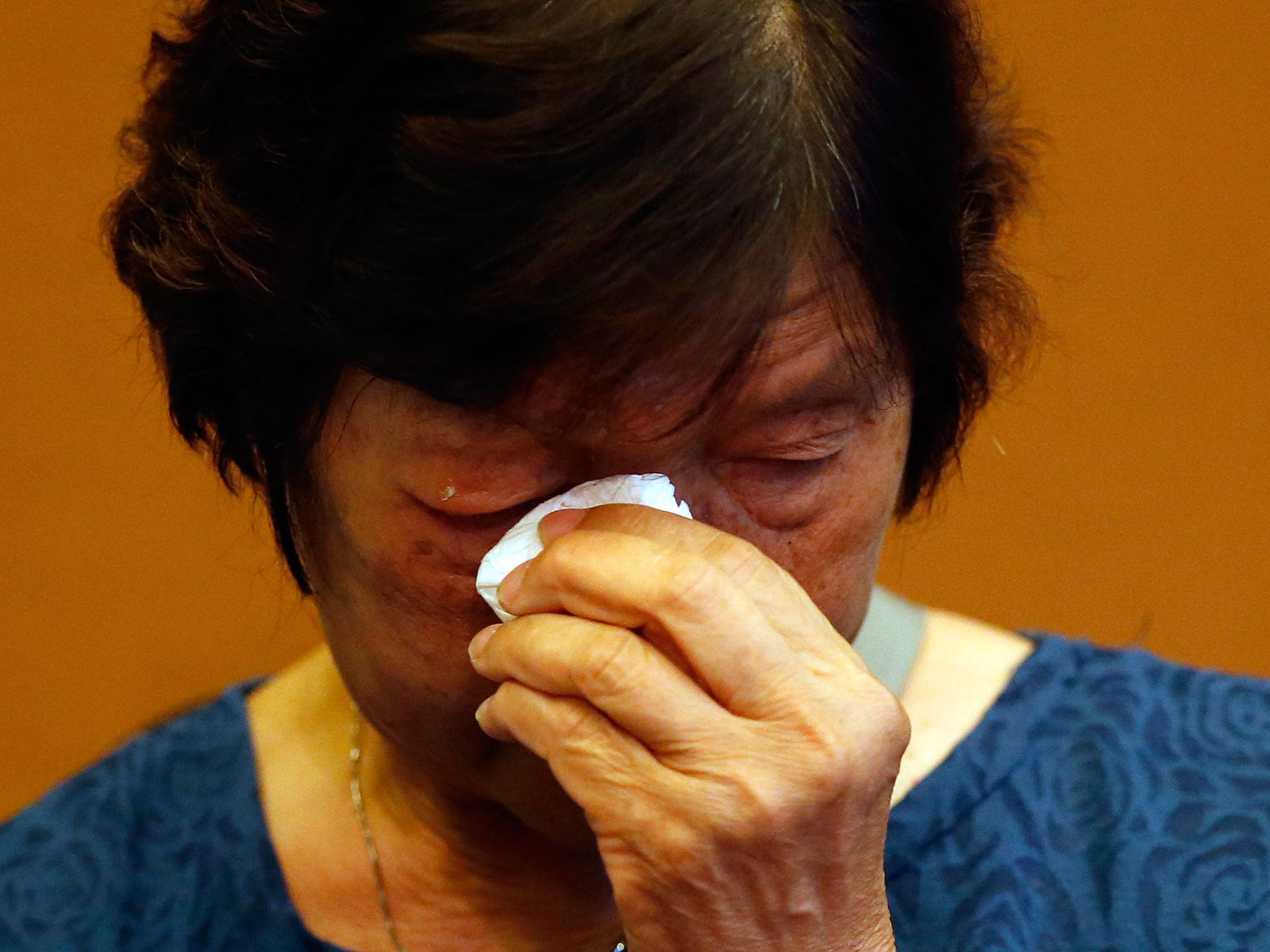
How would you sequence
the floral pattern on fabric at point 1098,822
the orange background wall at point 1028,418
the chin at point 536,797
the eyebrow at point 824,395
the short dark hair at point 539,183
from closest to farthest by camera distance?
1. the short dark hair at point 539,183
2. the eyebrow at point 824,395
3. the chin at point 536,797
4. the floral pattern on fabric at point 1098,822
5. the orange background wall at point 1028,418

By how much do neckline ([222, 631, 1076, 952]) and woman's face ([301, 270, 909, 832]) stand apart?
252mm

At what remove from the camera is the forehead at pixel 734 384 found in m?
0.91

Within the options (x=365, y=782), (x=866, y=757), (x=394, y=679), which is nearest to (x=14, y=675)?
(x=365, y=782)

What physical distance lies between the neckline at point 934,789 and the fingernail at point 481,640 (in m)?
0.49

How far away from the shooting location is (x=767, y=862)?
0.90 metres

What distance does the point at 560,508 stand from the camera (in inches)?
37.8

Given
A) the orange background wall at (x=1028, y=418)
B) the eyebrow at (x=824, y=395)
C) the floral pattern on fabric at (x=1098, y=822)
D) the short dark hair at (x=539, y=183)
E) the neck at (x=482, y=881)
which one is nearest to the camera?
the short dark hair at (x=539, y=183)

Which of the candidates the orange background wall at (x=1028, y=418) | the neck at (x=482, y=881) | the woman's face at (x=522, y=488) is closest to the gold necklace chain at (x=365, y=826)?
the neck at (x=482, y=881)

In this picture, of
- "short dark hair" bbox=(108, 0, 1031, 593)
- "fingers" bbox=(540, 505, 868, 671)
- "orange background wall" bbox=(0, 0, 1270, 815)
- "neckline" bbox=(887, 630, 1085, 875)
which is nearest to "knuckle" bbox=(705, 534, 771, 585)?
"fingers" bbox=(540, 505, 868, 671)

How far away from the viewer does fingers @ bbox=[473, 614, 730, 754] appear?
0.88 metres

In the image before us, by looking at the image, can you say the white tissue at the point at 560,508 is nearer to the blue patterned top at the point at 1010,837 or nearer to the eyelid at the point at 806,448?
the eyelid at the point at 806,448

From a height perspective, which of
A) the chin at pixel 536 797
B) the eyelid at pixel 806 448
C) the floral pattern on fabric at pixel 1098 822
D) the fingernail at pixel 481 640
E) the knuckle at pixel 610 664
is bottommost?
the floral pattern on fabric at pixel 1098 822

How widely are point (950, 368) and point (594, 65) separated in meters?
0.44

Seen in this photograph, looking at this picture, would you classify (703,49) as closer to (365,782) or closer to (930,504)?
(930,504)
